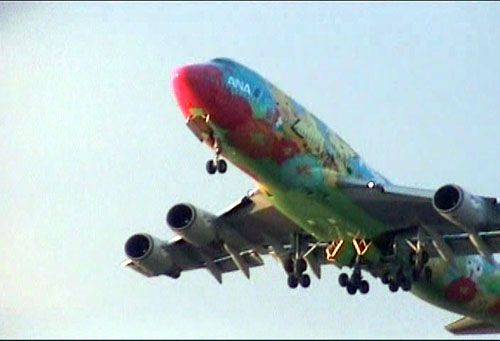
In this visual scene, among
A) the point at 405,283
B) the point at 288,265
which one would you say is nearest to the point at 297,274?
the point at 288,265

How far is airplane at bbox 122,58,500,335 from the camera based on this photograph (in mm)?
47625

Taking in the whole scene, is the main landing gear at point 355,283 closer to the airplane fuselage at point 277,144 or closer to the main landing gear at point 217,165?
the airplane fuselage at point 277,144

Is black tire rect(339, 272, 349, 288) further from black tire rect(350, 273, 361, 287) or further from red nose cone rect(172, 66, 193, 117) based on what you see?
red nose cone rect(172, 66, 193, 117)

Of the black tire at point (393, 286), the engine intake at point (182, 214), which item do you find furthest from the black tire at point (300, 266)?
the engine intake at point (182, 214)

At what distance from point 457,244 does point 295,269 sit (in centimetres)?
498

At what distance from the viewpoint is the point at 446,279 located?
2137 inches

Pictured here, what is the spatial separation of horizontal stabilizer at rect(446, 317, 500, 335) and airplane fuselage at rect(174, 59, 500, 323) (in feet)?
21.6

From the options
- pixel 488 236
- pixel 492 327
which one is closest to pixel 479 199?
pixel 488 236

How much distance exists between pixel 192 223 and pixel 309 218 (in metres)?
4.75

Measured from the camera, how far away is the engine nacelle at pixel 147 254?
5456 centimetres

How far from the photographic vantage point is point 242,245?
2108 inches

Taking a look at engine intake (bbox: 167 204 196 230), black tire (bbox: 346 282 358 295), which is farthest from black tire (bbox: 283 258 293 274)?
engine intake (bbox: 167 204 196 230)

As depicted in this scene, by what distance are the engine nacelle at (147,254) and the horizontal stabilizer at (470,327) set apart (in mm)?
9509

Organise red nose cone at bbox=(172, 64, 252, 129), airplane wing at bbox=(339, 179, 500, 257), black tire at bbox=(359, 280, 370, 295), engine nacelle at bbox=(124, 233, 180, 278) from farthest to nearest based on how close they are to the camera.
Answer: engine nacelle at bbox=(124, 233, 180, 278), black tire at bbox=(359, 280, 370, 295), airplane wing at bbox=(339, 179, 500, 257), red nose cone at bbox=(172, 64, 252, 129)
